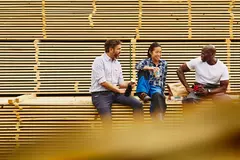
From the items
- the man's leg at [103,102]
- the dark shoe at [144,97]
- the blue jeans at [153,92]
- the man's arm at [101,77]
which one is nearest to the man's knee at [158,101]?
the blue jeans at [153,92]

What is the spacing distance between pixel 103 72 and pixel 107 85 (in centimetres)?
17

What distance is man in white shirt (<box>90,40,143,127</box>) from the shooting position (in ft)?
18.2

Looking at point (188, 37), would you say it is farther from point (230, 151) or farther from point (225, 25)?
point (230, 151)

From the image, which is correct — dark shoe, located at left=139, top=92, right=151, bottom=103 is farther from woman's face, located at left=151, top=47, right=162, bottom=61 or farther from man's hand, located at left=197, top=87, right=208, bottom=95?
man's hand, located at left=197, top=87, right=208, bottom=95

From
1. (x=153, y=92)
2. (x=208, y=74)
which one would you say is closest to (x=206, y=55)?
(x=208, y=74)

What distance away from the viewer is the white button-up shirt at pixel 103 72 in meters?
5.55

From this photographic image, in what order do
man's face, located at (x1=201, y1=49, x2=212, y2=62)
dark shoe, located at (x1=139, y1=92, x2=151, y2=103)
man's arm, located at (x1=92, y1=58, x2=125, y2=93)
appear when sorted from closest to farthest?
man's arm, located at (x1=92, y1=58, x2=125, y2=93), dark shoe, located at (x1=139, y1=92, x2=151, y2=103), man's face, located at (x1=201, y1=49, x2=212, y2=62)

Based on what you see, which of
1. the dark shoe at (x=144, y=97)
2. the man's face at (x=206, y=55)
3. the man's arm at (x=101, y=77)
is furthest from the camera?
the man's face at (x=206, y=55)

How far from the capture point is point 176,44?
7.02m

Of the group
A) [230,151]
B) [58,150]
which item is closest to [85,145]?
[58,150]

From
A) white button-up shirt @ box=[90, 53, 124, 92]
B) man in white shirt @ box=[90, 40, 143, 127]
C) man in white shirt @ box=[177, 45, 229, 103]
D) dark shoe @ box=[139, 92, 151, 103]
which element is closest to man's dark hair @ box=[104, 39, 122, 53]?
man in white shirt @ box=[90, 40, 143, 127]

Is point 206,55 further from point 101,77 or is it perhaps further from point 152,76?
point 101,77

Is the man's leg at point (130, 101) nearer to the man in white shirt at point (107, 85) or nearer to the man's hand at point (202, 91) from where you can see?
the man in white shirt at point (107, 85)

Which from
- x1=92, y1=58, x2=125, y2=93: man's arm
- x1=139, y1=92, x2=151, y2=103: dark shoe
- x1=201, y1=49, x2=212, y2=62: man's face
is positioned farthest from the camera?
x1=201, y1=49, x2=212, y2=62: man's face
